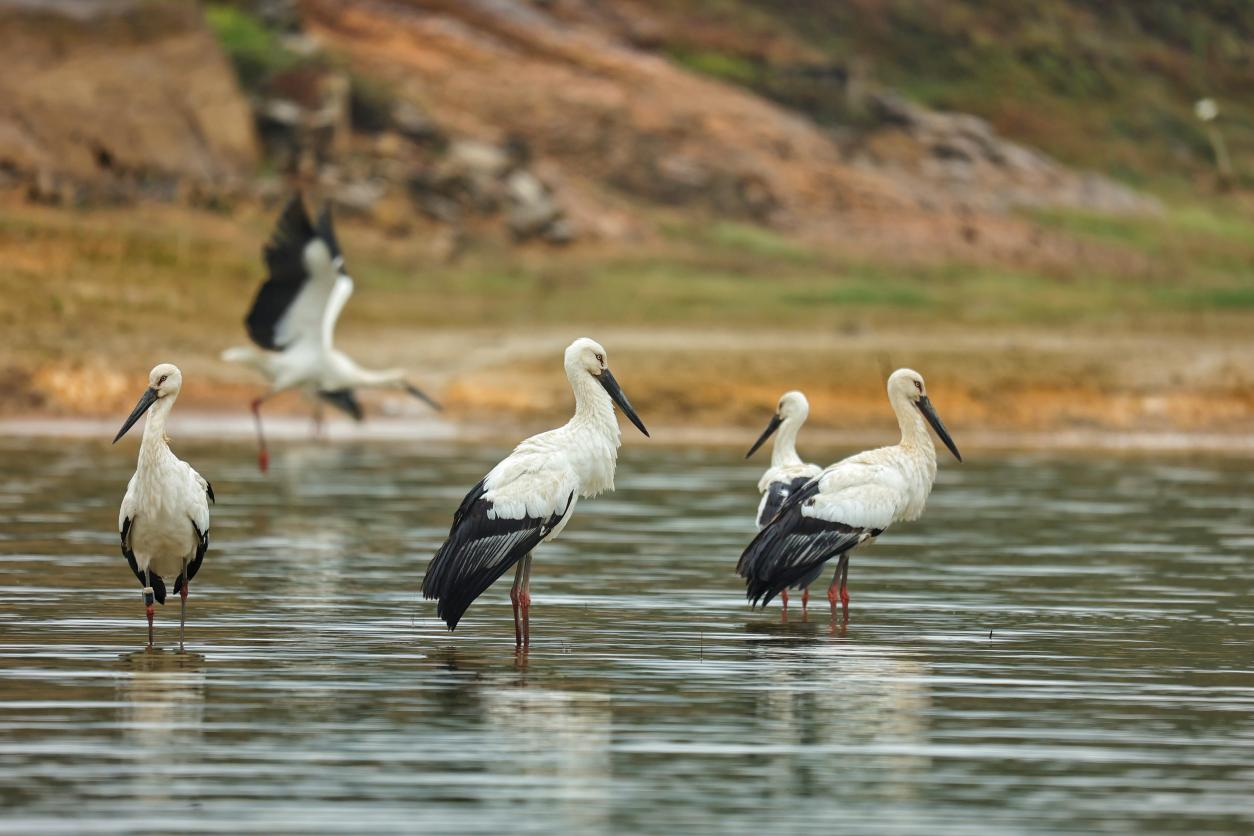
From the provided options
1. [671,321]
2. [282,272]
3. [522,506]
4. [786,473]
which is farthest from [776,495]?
[671,321]

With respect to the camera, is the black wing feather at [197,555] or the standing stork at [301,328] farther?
the standing stork at [301,328]

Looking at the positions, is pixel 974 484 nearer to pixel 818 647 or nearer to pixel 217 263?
pixel 818 647

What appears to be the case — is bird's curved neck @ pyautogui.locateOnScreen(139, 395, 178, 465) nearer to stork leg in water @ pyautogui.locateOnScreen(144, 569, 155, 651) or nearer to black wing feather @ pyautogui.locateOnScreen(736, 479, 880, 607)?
stork leg in water @ pyautogui.locateOnScreen(144, 569, 155, 651)

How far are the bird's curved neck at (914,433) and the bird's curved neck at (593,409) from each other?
2.18 metres

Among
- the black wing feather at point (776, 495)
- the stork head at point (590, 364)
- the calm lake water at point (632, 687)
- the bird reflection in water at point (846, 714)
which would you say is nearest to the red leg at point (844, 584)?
the calm lake water at point (632, 687)

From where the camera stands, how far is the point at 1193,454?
2859 centimetres

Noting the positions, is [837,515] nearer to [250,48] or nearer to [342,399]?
[342,399]

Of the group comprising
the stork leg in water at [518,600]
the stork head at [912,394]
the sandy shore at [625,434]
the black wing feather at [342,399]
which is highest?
the black wing feather at [342,399]

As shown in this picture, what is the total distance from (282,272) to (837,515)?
41.1 feet

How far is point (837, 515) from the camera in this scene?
1337 centimetres

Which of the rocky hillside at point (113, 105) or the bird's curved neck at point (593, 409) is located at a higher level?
the rocky hillside at point (113, 105)

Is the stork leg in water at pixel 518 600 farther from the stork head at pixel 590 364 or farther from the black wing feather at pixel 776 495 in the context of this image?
the black wing feather at pixel 776 495

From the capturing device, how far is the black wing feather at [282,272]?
2405cm

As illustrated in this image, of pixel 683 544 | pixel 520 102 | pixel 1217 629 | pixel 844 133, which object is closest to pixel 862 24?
pixel 844 133
